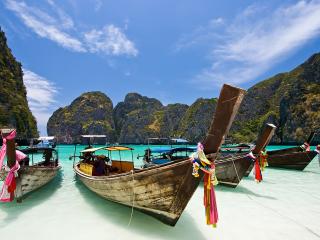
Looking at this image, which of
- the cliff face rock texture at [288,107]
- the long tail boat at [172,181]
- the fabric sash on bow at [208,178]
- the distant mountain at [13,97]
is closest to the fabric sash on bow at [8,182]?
the long tail boat at [172,181]

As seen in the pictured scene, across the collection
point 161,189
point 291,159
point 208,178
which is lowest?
point 291,159

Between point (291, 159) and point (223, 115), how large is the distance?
62.0ft

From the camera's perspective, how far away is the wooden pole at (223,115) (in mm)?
5266

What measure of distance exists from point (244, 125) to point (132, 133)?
310 feet

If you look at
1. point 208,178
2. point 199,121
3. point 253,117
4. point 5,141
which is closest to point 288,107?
point 253,117

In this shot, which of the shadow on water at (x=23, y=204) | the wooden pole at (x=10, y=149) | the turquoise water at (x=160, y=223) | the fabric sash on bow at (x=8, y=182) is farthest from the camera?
the shadow on water at (x=23, y=204)

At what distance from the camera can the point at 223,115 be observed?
5.45 m

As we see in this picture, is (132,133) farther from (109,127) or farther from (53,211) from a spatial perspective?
(53,211)

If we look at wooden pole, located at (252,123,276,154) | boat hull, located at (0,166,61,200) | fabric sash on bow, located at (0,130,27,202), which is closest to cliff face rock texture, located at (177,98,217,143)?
wooden pole, located at (252,123,276,154)

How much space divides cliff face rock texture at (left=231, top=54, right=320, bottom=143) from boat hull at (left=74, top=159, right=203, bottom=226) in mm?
92339

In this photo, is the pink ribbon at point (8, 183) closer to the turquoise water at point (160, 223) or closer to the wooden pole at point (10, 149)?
the wooden pole at point (10, 149)

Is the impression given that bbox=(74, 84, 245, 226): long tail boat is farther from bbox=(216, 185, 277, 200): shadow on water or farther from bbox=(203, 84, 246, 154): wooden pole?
bbox=(216, 185, 277, 200): shadow on water

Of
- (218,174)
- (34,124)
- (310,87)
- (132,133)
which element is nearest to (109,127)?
(132,133)

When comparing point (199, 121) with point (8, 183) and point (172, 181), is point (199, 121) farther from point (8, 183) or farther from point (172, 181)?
point (172, 181)
